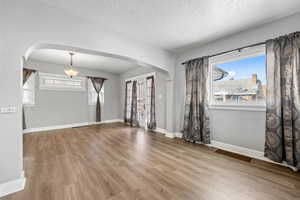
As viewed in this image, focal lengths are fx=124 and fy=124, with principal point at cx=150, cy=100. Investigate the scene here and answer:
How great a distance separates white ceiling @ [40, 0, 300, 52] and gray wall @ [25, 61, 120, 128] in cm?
398

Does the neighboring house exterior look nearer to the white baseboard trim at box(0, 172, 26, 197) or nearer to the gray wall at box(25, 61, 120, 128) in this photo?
the white baseboard trim at box(0, 172, 26, 197)

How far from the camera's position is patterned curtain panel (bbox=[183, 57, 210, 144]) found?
3.25m

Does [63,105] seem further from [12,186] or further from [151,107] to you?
[12,186]

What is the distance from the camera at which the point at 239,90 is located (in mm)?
2879

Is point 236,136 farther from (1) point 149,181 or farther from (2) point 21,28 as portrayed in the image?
(2) point 21,28

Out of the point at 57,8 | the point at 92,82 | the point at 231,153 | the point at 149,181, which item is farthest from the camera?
the point at 92,82

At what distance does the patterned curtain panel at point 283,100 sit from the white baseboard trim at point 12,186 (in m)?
4.03

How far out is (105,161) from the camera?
2459mm

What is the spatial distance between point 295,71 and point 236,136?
160cm

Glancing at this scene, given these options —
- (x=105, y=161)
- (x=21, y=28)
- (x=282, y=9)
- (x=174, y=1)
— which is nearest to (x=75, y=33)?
(x=21, y=28)

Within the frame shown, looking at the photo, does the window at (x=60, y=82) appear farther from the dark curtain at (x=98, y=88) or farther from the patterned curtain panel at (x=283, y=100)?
the patterned curtain panel at (x=283, y=100)

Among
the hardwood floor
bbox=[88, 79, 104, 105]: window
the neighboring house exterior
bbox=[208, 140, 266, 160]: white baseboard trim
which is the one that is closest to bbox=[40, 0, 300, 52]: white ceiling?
the neighboring house exterior

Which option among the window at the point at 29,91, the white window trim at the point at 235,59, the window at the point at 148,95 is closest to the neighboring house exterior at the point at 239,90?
the white window trim at the point at 235,59

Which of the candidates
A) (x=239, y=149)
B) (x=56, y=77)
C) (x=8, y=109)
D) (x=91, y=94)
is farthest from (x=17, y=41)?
(x=91, y=94)
